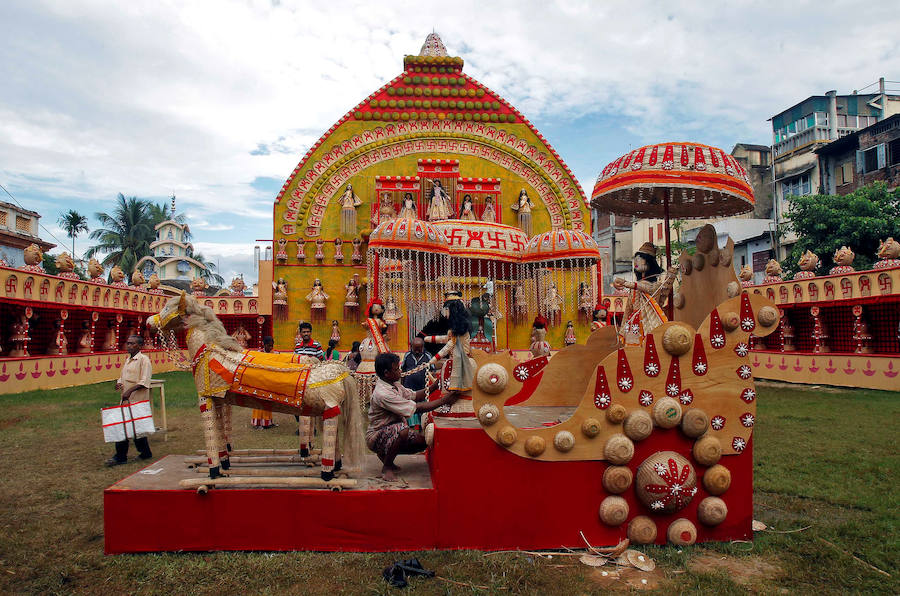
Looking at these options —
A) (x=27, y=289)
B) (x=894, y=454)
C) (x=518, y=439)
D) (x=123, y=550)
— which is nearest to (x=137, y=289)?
(x=27, y=289)

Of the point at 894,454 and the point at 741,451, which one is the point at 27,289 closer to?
the point at 741,451

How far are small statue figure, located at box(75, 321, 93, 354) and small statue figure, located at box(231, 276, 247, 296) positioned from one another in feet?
15.1

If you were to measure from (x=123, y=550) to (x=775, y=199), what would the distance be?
30.7m

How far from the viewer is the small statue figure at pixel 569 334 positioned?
1570cm

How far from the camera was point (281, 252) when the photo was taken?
16000 mm

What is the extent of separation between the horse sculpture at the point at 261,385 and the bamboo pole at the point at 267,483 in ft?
0.40

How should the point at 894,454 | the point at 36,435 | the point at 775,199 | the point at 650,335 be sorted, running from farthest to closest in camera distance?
the point at 775,199 → the point at 36,435 → the point at 894,454 → the point at 650,335

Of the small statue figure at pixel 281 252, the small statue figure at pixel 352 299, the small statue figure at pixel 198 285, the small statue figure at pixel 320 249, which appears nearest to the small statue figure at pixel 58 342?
the small statue figure at pixel 198 285

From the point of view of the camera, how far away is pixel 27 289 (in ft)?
37.9

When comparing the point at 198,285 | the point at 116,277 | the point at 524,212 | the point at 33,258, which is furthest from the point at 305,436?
the point at 198,285

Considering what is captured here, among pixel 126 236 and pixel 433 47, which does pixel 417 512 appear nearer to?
pixel 433 47

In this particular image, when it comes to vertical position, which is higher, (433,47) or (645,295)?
(433,47)

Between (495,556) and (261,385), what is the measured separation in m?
2.10

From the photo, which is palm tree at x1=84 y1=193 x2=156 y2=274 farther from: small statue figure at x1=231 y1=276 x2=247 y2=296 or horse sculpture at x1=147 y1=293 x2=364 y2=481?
horse sculpture at x1=147 y1=293 x2=364 y2=481
